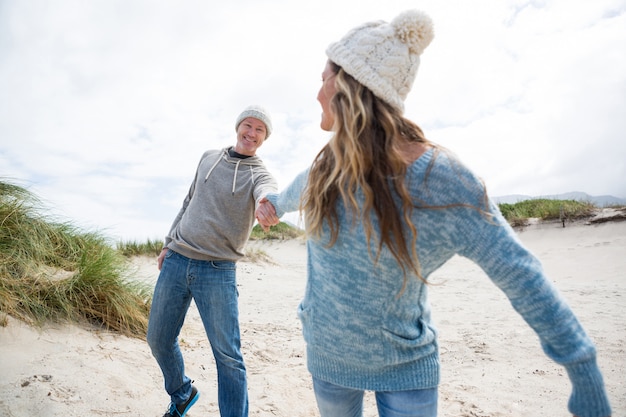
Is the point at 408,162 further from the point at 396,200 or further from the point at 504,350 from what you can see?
the point at 504,350

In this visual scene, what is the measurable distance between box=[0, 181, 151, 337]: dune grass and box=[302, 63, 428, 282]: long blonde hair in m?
3.54

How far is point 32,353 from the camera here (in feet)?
11.0

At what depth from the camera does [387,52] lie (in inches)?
50.4

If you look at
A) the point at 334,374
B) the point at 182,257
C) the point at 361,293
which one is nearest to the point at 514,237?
the point at 361,293

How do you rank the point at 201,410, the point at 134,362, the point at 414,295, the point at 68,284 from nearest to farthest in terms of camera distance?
1. the point at 414,295
2. the point at 201,410
3. the point at 134,362
4. the point at 68,284

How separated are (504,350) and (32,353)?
431cm

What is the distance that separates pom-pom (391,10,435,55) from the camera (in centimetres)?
128

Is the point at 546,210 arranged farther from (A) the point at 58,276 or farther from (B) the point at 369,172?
(B) the point at 369,172

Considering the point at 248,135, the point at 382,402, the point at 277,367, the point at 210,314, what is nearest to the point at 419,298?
the point at 382,402

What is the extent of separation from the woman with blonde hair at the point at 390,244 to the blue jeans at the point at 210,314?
1324 mm

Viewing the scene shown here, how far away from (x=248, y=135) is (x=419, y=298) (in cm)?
198

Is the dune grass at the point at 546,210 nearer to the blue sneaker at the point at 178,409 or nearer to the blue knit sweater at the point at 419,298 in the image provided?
the blue sneaker at the point at 178,409

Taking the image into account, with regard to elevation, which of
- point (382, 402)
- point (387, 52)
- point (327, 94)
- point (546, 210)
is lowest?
point (382, 402)

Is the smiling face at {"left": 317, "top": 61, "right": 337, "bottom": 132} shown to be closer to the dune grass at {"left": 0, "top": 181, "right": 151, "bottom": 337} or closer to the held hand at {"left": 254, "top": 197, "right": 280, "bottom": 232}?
the held hand at {"left": 254, "top": 197, "right": 280, "bottom": 232}
